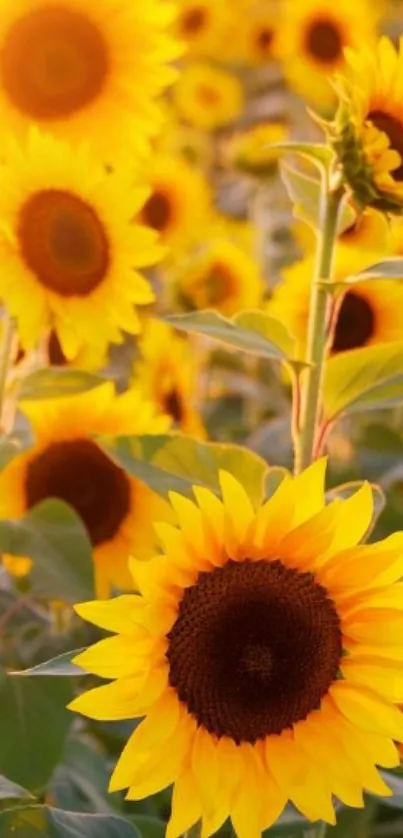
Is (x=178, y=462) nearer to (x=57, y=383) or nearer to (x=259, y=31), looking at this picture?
(x=57, y=383)

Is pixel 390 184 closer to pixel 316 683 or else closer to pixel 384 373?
pixel 384 373

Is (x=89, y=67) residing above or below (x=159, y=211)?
above

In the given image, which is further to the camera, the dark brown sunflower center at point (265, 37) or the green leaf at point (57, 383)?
the dark brown sunflower center at point (265, 37)

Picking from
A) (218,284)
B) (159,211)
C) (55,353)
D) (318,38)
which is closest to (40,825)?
(55,353)

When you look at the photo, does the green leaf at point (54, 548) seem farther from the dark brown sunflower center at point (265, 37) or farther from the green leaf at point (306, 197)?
the dark brown sunflower center at point (265, 37)

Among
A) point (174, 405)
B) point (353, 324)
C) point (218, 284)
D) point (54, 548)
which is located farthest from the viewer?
point (218, 284)

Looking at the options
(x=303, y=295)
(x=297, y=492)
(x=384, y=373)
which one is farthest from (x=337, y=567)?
(x=303, y=295)

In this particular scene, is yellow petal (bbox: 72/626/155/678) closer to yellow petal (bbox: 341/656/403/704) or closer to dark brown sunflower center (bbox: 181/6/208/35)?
Result: yellow petal (bbox: 341/656/403/704)

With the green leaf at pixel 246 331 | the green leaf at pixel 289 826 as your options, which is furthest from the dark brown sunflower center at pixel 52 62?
the green leaf at pixel 289 826
